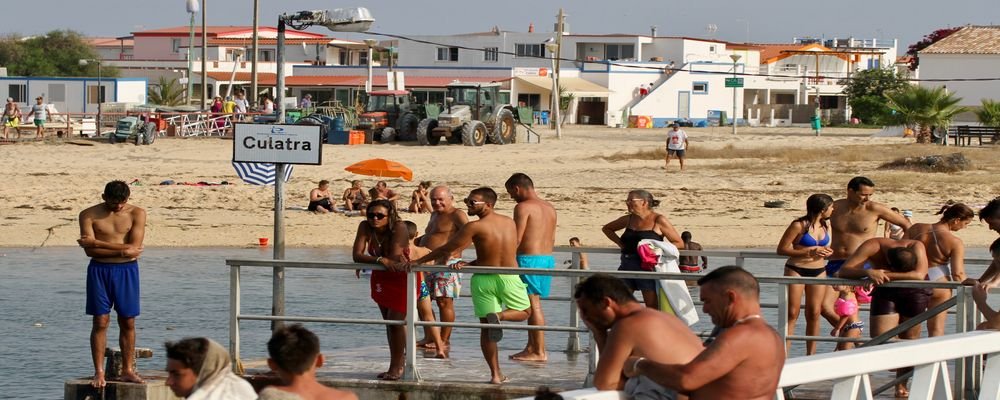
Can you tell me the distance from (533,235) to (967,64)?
4949cm

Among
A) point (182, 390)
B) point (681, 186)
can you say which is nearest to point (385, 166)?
point (681, 186)

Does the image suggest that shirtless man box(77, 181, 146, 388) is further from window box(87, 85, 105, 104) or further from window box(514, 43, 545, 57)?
window box(514, 43, 545, 57)

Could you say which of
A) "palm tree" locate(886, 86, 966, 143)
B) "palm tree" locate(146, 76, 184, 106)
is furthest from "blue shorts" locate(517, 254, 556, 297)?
"palm tree" locate(146, 76, 184, 106)

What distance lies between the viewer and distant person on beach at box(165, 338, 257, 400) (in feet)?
16.2

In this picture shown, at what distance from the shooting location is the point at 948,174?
28531 mm

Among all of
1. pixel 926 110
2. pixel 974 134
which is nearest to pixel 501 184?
pixel 974 134

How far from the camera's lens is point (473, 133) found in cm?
3725

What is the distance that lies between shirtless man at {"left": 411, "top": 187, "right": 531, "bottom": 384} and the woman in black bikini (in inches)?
67.9

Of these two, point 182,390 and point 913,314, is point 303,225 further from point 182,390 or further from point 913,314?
point 182,390

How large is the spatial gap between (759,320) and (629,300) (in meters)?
0.45

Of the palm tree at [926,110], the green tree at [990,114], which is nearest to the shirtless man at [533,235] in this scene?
the palm tree at [926,110]

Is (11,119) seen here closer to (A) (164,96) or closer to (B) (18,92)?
(B) (18,92)

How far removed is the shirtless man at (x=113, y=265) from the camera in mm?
9078

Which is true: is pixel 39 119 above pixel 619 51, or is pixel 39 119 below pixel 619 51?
below
